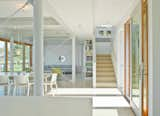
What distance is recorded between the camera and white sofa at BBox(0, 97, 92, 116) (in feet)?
8.86

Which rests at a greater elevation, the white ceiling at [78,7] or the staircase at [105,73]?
the white ceiling at [78,7]

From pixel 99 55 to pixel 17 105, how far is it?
37.0 feet

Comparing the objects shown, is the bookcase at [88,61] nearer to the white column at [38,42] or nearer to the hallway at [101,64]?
the hallway at [101,64]

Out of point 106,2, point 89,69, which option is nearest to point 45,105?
point 106,2

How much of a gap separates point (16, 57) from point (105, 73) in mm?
5778

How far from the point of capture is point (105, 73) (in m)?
11.7

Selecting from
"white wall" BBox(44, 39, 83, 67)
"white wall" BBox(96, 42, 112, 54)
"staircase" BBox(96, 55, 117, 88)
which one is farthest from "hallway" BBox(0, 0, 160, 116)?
"white wall" BBox(44, 39, 83, 67)

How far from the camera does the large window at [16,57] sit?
13.1 meters

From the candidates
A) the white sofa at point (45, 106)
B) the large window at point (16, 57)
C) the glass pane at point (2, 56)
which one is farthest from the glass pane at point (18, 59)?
the white sofa at point (45, 106)

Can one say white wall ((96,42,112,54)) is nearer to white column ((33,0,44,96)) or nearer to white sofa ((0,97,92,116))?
white column ((33,0,44,96))

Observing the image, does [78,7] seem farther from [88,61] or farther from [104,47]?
[88,61]

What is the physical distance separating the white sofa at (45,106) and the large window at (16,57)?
394 inches

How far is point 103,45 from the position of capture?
14.6m

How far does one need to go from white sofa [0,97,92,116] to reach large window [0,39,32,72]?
32.9ft
